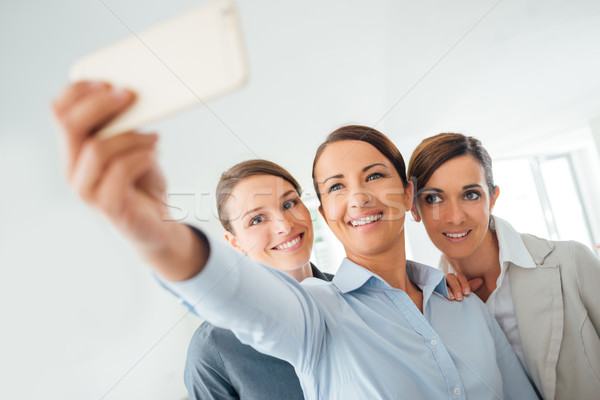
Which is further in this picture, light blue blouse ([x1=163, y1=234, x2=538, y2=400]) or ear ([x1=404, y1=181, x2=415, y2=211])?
ear ([x1=404, y1=181, x2=415, y2=211])

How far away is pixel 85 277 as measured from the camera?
917mm

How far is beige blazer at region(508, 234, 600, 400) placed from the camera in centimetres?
70

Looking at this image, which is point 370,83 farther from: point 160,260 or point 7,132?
point 160,260

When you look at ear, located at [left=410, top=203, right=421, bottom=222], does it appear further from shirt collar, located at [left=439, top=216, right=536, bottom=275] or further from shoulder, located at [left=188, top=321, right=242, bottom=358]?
shoulder, located at [left=188, top=321, right=242, bottom=358]

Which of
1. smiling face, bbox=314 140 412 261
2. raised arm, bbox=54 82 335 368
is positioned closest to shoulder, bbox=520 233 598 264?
smiling face, bbox=314 140 412 261

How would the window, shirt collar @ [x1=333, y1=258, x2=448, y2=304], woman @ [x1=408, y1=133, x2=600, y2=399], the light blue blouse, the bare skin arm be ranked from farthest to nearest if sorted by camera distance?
the window, woman @ [x1=408, y1=133, x2=600, y2=399], shirt collar @ [x1=333, y1=258, x2=448, y2=304], the light blue blouse, the bare skin arm

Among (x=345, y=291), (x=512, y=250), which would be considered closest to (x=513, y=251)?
(x=512, y=250)

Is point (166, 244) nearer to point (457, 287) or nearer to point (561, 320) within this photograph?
point (457, 287)

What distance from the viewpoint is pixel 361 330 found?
537 millimetres

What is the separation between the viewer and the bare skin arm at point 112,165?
225mm

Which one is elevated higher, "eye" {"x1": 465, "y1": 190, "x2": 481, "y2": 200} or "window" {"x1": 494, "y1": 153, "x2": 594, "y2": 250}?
"eye" {"x1": 465, "y1": 190, "x2": 481, "y2": 200}

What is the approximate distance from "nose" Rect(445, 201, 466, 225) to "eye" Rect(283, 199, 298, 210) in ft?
1.10

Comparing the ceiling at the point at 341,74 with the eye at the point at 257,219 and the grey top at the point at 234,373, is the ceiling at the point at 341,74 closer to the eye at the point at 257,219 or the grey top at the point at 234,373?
the eye at the point at 257,219

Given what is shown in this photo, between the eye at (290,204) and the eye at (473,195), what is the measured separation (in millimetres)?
374
